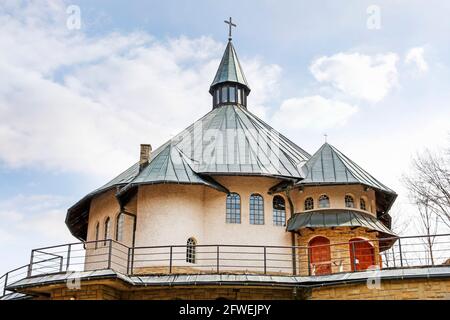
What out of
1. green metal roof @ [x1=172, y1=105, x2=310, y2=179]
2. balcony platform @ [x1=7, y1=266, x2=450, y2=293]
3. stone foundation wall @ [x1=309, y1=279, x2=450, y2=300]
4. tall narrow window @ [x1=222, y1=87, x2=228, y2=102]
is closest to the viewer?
stone foundation wall @ [x1=309, y1=279, x2=450, y2=300]

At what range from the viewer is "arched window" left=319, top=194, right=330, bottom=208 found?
2583cm

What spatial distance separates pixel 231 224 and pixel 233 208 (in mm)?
770

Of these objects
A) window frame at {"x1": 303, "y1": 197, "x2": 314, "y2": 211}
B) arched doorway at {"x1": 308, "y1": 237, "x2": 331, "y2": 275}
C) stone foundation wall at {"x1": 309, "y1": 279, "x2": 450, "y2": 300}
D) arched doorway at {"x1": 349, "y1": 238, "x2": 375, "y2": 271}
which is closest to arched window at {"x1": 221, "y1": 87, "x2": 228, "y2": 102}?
window frame at {"x1": 303, "y1": 197, "x2": 314, "y2": 211}

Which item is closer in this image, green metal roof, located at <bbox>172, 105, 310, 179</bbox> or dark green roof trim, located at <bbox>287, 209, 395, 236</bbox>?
dark green roof trim, located at <bbox>287, 209, 395, 236</bbox>

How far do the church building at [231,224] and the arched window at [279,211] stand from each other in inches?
1.9

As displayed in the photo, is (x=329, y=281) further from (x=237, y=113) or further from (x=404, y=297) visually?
(x=237, y=113)

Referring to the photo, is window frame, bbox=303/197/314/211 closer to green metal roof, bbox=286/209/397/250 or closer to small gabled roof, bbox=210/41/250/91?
green metal roof, bbox=286/209/397/250

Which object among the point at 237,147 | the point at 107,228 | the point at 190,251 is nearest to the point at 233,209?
the point at 190,251

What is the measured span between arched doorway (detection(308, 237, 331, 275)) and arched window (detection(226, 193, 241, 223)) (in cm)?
326

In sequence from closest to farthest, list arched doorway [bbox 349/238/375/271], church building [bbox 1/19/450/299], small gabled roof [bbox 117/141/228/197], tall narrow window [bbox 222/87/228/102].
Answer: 1. church building [bbox 1/19/450/299]
2. small gabled roof [bbox 117/141/228/197]
3. arched doorway [bbox 349/238/375/271]
4. tall narrow window [bbox 222/87/228/102]

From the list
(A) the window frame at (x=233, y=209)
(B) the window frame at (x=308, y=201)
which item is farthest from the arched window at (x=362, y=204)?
(A) the window frame at (x=233, y=209)

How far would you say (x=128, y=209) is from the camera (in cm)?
2542

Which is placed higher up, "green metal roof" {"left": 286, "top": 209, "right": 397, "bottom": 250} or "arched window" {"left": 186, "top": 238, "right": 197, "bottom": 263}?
A: "green metal roof" {"left": 286, "top": 209, "right": 397, "bottom": 250}

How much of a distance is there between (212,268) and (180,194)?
3.28 meters
